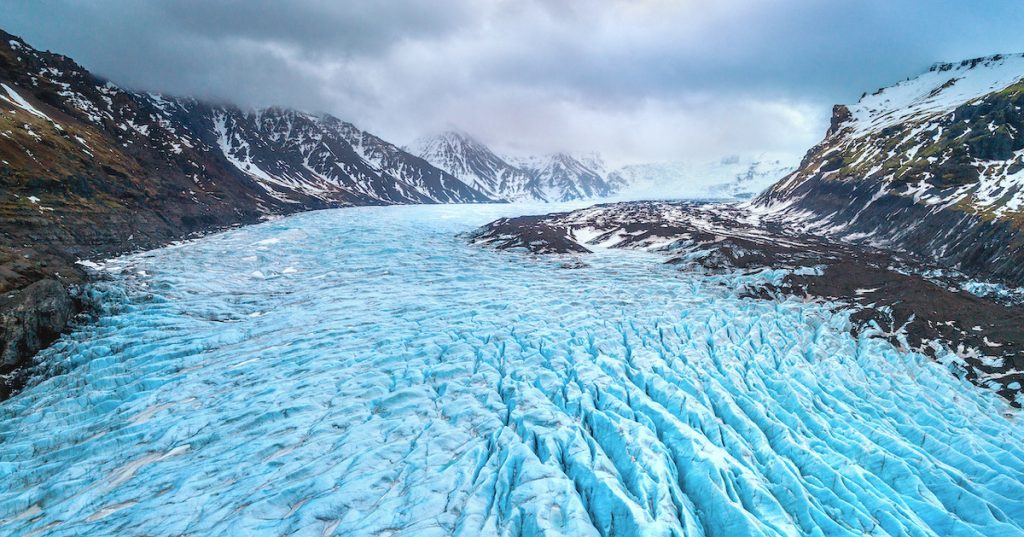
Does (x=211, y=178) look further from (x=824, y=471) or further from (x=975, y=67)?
(x=975, y=67)

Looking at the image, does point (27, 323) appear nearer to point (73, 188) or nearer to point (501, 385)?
point (501, 385)

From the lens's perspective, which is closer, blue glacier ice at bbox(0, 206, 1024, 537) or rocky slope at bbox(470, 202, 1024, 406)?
blue glacier ice at bbox(0, 206, 1024, 537)

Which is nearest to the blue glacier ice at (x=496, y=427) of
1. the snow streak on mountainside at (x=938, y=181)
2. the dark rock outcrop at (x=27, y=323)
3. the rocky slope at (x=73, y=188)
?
the dark rock outcrop at (x=27, y=323)

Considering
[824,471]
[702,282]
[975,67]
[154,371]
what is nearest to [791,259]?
[702,282]

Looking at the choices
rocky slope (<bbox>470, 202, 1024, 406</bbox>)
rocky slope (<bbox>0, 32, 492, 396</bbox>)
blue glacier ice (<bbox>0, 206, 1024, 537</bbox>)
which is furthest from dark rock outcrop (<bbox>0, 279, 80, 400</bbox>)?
rocky slope (<bbox>470, 202, 1024, 406</bbox>)

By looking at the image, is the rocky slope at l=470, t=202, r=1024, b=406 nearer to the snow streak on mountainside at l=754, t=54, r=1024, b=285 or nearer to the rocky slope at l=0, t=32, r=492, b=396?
the snow streak on mountainside at l=754, t=54, r=1024, b=285

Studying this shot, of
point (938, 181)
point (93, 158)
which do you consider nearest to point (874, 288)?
point (938, 181)

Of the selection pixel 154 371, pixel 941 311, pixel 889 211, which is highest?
pixel 889 211
